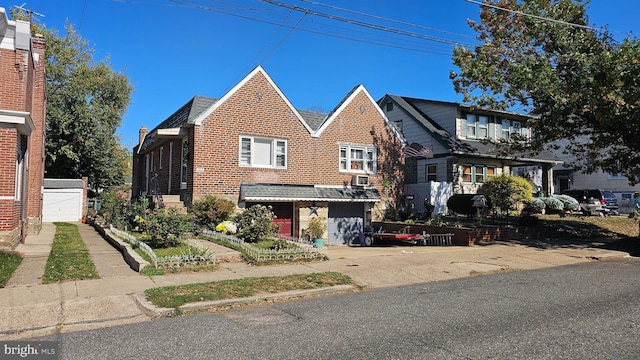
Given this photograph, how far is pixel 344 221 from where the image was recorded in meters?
21.9

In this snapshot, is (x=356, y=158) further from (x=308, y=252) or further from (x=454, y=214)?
(x=308, y=252)

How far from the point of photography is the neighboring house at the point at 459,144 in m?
26.3

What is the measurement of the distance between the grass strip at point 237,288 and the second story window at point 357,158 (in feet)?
39.5

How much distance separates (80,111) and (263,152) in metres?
21.4

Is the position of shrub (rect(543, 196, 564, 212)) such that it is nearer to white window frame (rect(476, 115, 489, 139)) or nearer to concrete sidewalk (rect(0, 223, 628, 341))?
white window frame (rect(476, 115, 489, 139))

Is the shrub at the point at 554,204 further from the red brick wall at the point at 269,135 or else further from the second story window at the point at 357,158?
the second story window at the point at 357,158

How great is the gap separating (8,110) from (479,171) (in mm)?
24744

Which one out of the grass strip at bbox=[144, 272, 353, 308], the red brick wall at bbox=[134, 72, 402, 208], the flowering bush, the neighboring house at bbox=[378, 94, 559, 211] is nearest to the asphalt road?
the grass strip at bbox=[144, 272, 353, 308]

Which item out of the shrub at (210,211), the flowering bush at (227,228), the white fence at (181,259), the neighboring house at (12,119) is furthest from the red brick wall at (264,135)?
the white fence at (181,259)

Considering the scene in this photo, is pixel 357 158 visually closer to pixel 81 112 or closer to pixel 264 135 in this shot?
pixel 264 135

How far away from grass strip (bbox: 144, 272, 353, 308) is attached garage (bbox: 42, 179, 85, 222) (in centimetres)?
2534

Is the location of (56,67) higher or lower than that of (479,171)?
higher

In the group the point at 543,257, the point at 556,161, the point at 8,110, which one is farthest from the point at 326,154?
the point at 556,161

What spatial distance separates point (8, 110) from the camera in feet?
37.4
